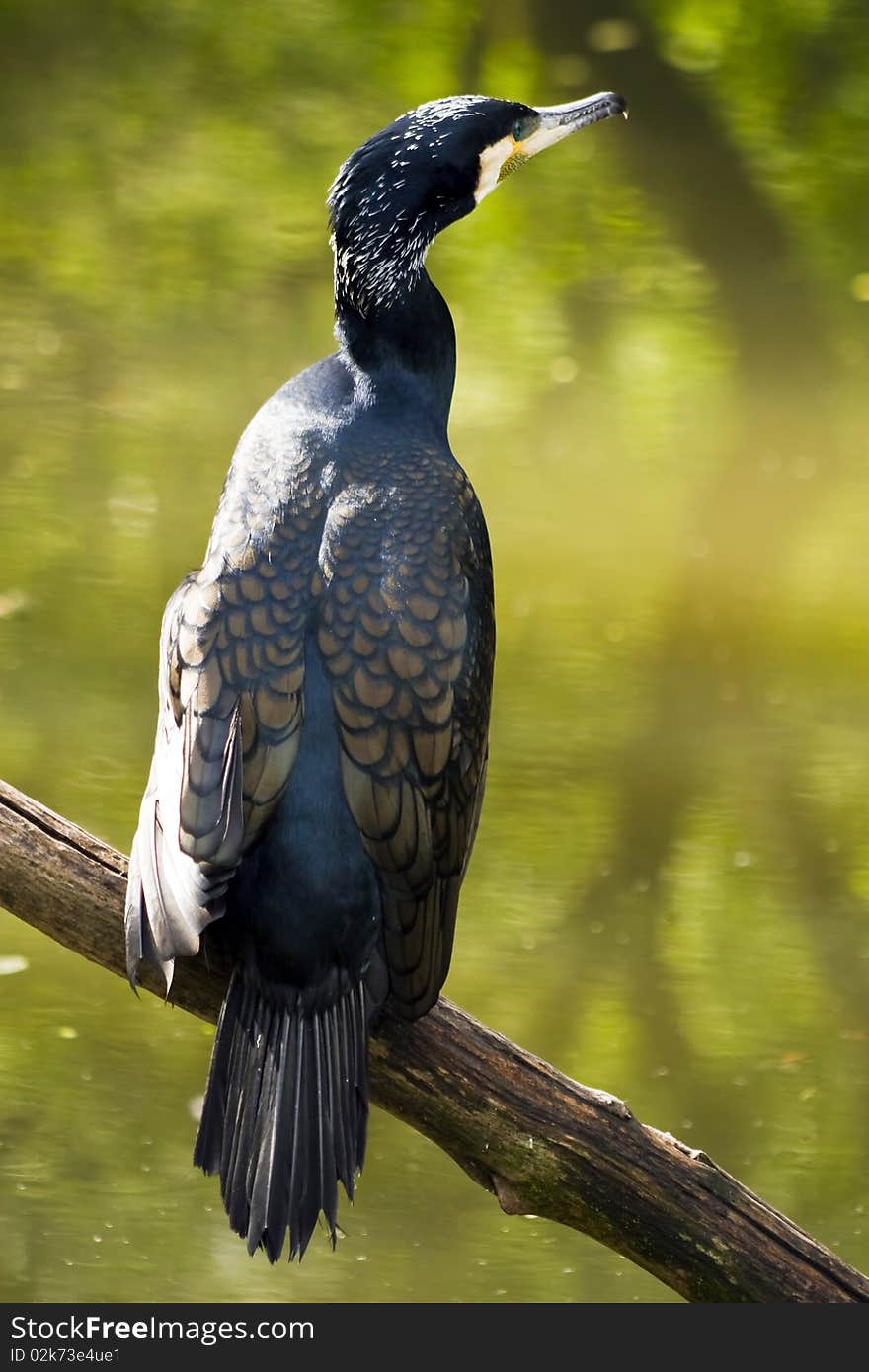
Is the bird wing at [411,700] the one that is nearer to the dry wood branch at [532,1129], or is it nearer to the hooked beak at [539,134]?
the dry wood branch at [532,1129]

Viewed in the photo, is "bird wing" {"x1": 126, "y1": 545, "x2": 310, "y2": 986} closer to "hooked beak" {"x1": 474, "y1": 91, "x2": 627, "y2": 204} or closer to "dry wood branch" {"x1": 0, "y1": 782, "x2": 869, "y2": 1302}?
"dry wood branch" {"x1": 0, "y1": 782, "x2": 869, "y2": 1302}

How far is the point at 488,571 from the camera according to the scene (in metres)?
2.33

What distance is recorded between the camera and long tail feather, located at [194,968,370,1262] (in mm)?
1975

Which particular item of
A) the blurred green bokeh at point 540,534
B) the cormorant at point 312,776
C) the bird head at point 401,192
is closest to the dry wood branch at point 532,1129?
the cormorant at point 312,776

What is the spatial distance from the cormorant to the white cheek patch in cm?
37

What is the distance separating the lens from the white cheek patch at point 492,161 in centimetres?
248

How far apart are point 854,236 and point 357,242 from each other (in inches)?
175

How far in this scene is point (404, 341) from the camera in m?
2.43

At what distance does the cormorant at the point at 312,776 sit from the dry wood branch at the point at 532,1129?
0.36ft

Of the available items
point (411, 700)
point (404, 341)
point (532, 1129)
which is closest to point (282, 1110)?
point (532, 1129)

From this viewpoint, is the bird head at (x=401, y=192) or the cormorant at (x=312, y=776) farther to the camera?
the bird head at (x=401, y=192)

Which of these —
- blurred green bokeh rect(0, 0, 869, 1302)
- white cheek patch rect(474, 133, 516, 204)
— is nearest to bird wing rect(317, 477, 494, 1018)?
white cheek patch rect(474, 133, 516, 204)

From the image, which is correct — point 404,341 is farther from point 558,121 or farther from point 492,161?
point 558,121

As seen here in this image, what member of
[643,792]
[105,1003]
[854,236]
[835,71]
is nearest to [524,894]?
[643,792]
